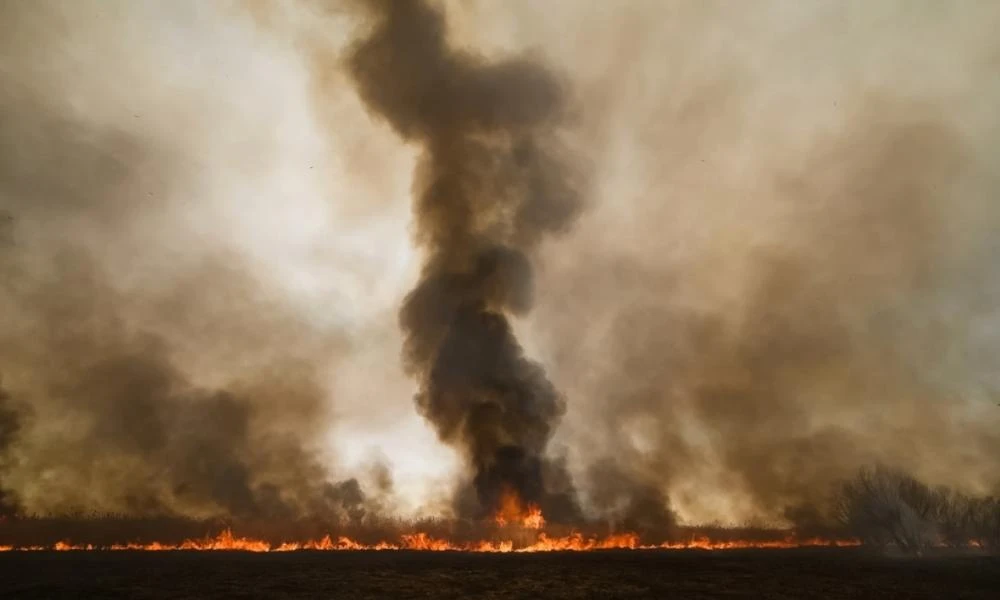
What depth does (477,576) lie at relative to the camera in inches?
3054

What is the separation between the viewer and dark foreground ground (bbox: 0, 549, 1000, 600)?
214 ft

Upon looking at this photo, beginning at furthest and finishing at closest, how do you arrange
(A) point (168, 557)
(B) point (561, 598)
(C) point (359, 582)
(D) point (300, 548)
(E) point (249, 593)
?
(D) point (300, 548) < (A) point (168, 557) < (C) point (359, 582) < (E) point (249, 593) < (B) point (561, 598)

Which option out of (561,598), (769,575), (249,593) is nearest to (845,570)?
(769,575)

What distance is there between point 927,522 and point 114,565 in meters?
143

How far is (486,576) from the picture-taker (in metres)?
77.3

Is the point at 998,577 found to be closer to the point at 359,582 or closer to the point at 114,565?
the point at 359,582

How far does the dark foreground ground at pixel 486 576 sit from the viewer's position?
2571 inches

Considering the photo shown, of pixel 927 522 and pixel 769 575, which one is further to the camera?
pixel 927 522

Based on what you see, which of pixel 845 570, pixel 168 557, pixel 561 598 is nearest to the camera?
pixel 561 598

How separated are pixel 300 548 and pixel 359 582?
205 feet

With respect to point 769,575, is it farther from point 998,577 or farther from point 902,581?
point 998,577

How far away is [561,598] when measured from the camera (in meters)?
60.6

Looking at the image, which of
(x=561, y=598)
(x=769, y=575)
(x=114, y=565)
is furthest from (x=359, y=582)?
(x=769, y=575)

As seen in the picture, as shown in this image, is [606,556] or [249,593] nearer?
[249,593]
